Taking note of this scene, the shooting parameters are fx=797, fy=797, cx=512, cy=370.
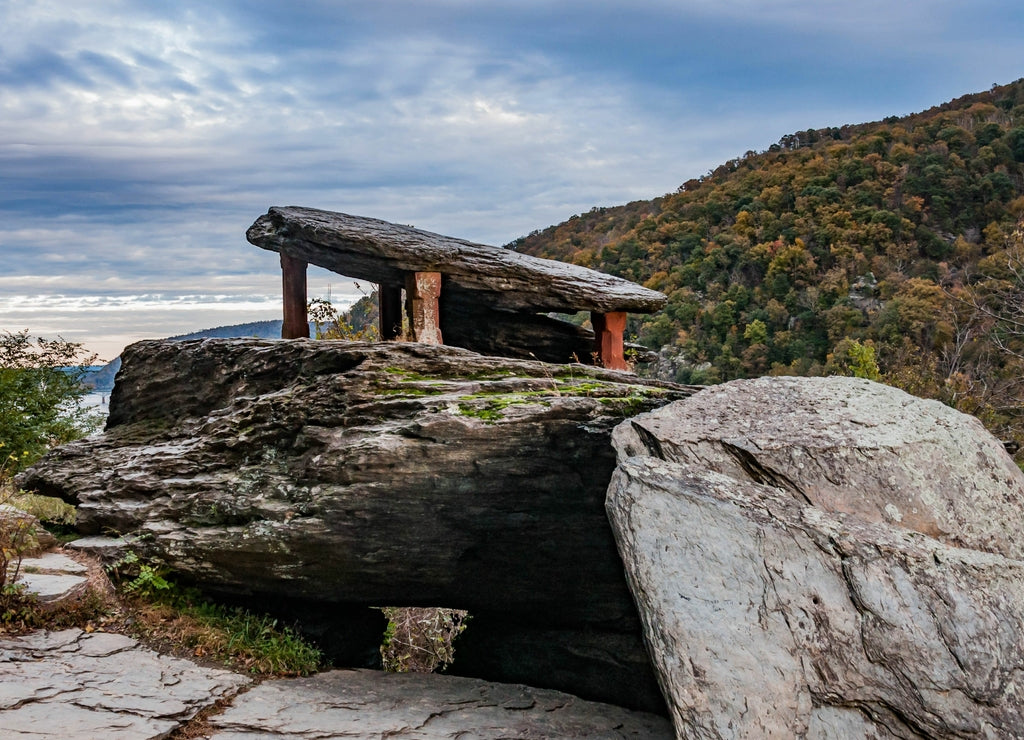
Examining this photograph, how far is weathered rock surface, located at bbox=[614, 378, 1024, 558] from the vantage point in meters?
5.05

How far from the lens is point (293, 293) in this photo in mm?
11422

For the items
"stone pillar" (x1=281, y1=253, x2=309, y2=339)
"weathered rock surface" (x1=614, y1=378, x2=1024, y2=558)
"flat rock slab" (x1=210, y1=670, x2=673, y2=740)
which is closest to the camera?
"weathered rock surface" (x1=614, y1=378, x2=1024, y2=558)

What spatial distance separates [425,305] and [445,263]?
60cm

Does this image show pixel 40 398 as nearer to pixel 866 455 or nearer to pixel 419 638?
pixel 419 638

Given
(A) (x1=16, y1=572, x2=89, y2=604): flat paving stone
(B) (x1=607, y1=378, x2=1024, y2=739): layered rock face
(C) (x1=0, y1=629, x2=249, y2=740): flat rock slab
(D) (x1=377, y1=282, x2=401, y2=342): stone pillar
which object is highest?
(D) (x1=377, y1=282, x2=401, y2=342): stone pillar

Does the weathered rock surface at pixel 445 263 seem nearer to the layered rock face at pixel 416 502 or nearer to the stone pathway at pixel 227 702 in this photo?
the layered rock face at pixel 416 502

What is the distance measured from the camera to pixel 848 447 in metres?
5.18

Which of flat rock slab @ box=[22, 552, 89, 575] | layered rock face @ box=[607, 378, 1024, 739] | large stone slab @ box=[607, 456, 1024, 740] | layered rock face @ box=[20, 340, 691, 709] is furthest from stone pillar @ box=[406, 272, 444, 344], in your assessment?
large stone slab @ box=[607, 456, 1024, 740]

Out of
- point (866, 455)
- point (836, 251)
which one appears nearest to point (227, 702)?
point (866, 455)

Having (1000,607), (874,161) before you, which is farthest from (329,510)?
(874,161)

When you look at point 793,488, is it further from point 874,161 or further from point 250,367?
point 874,161

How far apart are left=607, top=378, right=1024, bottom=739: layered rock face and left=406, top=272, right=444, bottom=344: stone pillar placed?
498cm

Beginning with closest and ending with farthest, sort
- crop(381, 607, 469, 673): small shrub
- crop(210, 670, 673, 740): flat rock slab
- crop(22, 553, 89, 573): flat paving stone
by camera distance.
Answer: crop(210, 670, 673, 740): flat rock slab, crop(22, 553, 89, 573): flat paving stone, crop(381, 607, 469, 673): small shrub

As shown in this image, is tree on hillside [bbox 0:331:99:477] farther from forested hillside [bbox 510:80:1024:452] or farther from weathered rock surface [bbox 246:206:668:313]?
forested hillside [bbox 510:80:1024:452]
